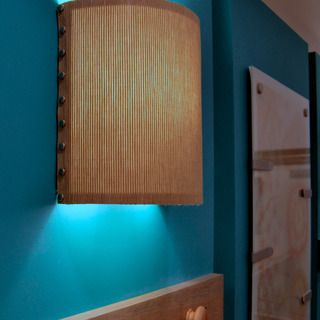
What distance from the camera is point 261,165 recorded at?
1552mm

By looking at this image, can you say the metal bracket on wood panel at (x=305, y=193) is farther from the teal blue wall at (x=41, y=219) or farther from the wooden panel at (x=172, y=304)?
the teal blue wall at (x=41, y=219)

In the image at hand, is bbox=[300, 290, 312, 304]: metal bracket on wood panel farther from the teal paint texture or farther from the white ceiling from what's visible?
the white ceiling

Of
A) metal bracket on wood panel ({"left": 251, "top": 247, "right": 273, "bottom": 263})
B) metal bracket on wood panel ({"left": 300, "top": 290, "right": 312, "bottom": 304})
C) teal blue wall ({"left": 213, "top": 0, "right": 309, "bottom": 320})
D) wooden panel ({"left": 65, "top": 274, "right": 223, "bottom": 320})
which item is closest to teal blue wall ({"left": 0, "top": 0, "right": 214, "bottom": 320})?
wooden panel ({"left": 65, "top": 274, "right": 223, "bottom": 320})

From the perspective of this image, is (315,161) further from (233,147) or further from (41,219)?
(41,219)

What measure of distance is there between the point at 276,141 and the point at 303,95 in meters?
0.55

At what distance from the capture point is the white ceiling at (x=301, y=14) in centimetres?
186

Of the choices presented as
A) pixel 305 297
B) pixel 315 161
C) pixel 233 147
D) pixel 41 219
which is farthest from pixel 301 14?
pixel 41 219

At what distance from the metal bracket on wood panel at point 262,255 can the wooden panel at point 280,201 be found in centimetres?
1

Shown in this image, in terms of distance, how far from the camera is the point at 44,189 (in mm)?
835

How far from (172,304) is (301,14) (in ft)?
4.79

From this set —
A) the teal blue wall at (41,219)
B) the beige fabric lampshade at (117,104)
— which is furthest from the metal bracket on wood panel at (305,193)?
the beige fabric lampshade at (117,104)

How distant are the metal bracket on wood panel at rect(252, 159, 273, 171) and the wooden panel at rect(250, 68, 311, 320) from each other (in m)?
0.01

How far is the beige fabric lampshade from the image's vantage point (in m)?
0.82

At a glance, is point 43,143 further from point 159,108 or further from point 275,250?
point 275,250
